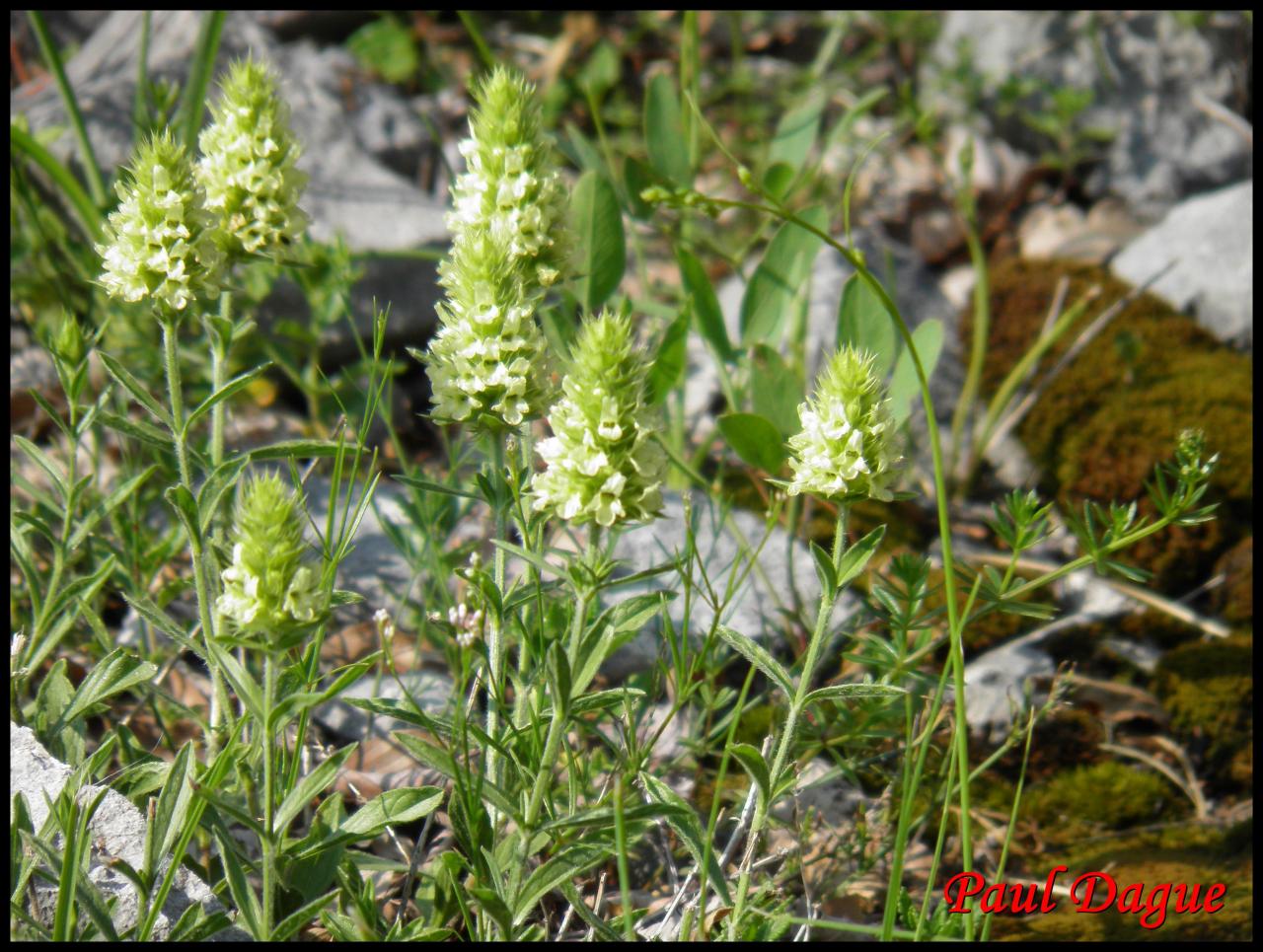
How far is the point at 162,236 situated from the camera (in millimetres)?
1784

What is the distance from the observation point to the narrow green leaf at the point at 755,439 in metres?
2.39

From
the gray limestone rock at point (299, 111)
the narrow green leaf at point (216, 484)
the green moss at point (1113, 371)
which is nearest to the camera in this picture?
the narrow green leaf at point (216, 484)

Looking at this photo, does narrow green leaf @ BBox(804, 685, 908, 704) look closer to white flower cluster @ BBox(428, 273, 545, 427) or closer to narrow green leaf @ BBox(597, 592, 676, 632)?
narrow green leaf @ BBox(597, 592, 676, 632)

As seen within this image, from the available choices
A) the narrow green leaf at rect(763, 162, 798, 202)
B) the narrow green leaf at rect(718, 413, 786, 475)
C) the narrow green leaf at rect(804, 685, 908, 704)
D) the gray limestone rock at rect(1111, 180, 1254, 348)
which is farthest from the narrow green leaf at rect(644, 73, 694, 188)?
the gray limestone rock at rect(1111, 180, 1254, 348)

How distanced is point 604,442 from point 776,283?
1503mm

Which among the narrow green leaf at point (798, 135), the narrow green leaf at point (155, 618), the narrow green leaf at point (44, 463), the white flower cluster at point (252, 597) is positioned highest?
the narrow green leaf at point (798, 135)

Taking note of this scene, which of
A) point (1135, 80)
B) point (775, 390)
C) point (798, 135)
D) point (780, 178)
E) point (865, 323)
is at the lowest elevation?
point (775, 390)

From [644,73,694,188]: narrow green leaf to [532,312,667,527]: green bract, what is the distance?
1.68 meters

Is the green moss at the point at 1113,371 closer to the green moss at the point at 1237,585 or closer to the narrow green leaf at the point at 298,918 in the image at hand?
the green moss at the point at 1237,585

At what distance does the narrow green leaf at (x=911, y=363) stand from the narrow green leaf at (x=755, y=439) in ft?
1.19

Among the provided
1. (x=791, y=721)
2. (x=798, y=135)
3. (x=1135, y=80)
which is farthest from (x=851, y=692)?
(x=1135, y=80)

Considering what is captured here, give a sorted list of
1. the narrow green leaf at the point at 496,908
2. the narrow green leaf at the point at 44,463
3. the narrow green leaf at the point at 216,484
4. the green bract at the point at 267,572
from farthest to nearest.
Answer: the narrow green leaf at the point at 44,463
the narrow green leaf at the point at 216,484
the narrow green leaf at the point at 496,908
the green bract at the point at 267,572

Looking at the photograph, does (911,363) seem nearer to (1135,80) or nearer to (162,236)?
(162,236)

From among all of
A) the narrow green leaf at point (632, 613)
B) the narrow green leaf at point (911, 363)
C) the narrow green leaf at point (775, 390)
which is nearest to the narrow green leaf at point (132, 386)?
the narrow green leaf at point (632, 613)
